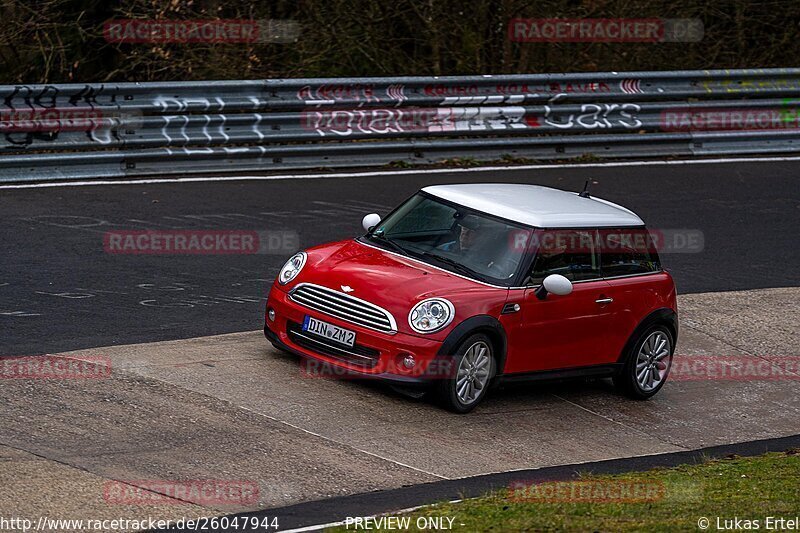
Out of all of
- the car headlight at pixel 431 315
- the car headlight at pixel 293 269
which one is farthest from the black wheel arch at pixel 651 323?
the car headlight at pixel 293 269

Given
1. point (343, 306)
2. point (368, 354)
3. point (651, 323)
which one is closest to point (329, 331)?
point (343, 306)

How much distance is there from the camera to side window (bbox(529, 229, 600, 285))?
9406mm

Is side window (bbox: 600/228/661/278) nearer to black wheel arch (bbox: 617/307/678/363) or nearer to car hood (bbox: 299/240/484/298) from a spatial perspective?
black wheel arch (bbox: 617/307/678/363)

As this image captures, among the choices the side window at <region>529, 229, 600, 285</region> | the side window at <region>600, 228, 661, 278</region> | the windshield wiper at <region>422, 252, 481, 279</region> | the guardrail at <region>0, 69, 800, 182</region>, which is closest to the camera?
the windshield wiper at <region>422, 252, 481, 279</region>

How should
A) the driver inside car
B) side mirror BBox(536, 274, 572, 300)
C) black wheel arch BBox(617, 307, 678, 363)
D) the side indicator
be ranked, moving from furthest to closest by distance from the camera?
black wheel arch BBox(617, 307, 678, 363)
the driver inside car
side mirror BBox(536, 274, 572, 300)
the side indicator

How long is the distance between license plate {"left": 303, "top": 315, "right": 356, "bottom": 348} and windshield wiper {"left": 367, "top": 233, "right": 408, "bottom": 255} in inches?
38.2

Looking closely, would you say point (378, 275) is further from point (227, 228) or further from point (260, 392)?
point (227, 228)

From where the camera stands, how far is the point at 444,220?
32.1 ft

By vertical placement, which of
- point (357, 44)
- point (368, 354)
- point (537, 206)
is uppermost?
point (357, 44)

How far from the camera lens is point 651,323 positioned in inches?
395

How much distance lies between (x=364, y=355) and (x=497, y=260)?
131 cm

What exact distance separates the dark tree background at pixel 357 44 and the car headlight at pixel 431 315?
10.9 meters

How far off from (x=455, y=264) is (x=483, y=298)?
548 mm

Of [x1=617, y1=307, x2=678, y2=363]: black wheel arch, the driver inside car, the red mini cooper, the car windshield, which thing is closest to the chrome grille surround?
the red mini cooper
